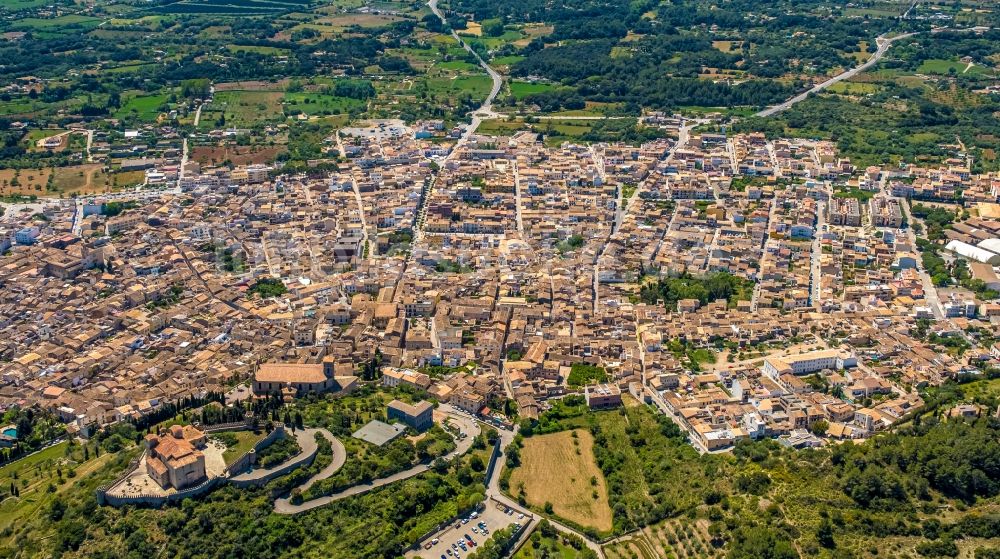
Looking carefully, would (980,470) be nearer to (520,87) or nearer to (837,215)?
(837,215)

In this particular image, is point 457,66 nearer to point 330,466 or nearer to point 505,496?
point 330,466

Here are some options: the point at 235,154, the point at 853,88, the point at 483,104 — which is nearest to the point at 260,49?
the point at 483,104

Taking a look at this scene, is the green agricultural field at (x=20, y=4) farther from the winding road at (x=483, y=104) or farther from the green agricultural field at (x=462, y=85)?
the green agricultural field at (x=462, y=85)

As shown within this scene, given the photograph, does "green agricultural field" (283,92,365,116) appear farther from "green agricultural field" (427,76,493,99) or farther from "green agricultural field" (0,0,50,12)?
"green agricultural field" (0,0,50,12)

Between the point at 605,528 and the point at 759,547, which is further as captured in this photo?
the point at 605,528

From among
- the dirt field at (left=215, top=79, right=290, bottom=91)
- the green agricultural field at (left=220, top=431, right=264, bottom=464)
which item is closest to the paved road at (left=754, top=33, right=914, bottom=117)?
the dirt field at (left=215, top=79, right=290, bottom=91)

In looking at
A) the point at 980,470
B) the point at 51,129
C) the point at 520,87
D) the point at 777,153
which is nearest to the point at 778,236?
the point at 777,153
